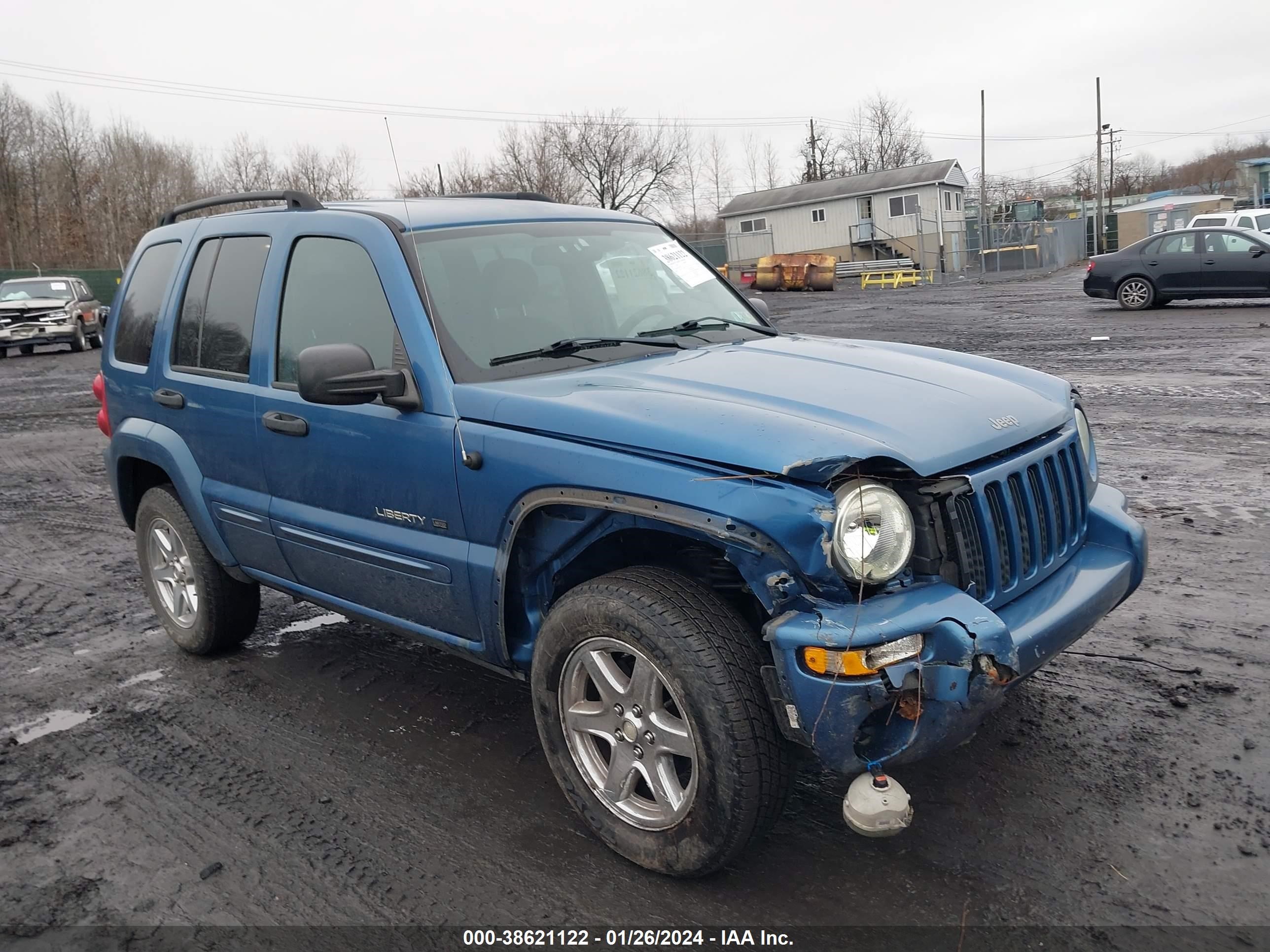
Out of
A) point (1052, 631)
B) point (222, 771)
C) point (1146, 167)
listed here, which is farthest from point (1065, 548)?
point (1146, 167)

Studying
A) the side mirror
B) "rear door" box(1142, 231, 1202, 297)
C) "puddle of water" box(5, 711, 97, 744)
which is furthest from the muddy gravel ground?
"rear door" box(1142, 231, 1202, 297)

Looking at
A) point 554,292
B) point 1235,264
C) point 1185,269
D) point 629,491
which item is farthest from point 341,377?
point 1185,269

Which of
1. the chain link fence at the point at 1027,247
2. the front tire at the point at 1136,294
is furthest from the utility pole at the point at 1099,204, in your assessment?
the front tire at the point at 1136,294

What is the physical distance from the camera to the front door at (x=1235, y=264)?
18484 millimetres

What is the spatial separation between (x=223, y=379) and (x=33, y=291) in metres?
25.2

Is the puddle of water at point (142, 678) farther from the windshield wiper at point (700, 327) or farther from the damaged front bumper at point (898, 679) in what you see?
the damaged front bumper at point (898, 679)

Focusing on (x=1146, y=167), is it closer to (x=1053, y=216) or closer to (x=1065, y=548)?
(x=1053, y=216)

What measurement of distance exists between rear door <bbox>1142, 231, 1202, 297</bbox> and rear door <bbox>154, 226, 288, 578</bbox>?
747 inches

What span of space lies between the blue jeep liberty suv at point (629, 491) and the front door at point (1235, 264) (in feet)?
57.4

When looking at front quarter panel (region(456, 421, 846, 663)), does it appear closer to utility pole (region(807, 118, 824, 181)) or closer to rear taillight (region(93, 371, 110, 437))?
rear taillight (region(93, 371, 110, 437))

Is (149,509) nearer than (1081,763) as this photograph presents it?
No

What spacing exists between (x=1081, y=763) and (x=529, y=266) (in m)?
2.60

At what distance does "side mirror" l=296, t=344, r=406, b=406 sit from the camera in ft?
10.9

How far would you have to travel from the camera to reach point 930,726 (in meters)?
2.65
